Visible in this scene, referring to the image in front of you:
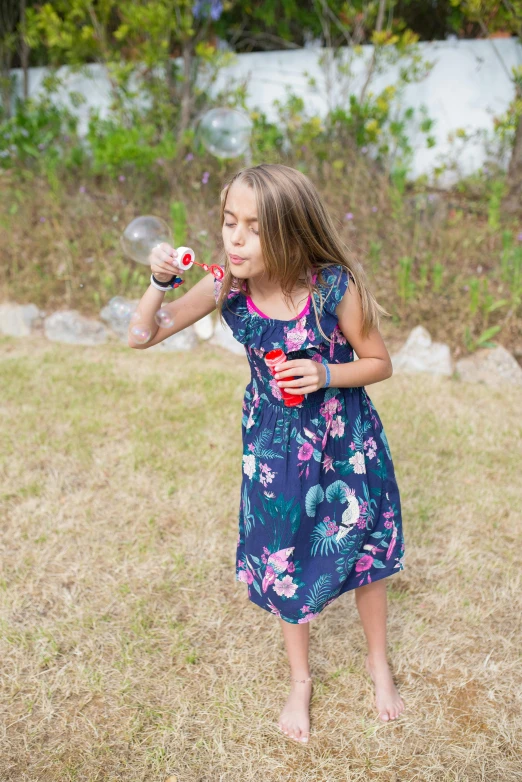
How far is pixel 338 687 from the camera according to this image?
196 cm

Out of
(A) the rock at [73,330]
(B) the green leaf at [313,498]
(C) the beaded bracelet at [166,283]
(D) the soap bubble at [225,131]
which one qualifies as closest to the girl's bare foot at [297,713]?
(B) the green leaf at [313,498]

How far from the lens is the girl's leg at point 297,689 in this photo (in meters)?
1.79

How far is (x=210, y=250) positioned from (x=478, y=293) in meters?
1.87

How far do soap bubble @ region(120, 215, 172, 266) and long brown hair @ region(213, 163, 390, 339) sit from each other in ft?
0.87

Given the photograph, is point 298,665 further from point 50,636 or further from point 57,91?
point 57,91

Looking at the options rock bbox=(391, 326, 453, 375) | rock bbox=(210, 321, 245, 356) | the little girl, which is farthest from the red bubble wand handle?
rock bbox=(210, 321, 245, 356)

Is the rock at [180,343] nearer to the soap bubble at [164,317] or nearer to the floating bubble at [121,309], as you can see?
the floating bubble at [121,309]

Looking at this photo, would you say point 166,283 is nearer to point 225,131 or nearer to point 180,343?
point 225,131

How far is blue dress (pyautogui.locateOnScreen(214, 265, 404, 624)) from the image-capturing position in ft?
5.24

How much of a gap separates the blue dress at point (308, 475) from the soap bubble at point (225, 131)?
90 cm

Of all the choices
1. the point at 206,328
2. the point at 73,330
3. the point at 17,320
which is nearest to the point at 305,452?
the point at 206,328

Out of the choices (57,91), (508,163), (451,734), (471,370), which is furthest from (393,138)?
Answer: (451,734)

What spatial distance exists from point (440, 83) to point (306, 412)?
492 centimetres

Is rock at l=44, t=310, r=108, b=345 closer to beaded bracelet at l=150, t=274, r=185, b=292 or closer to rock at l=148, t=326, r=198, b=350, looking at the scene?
rock at l=148, t=326, r=198, b=350
